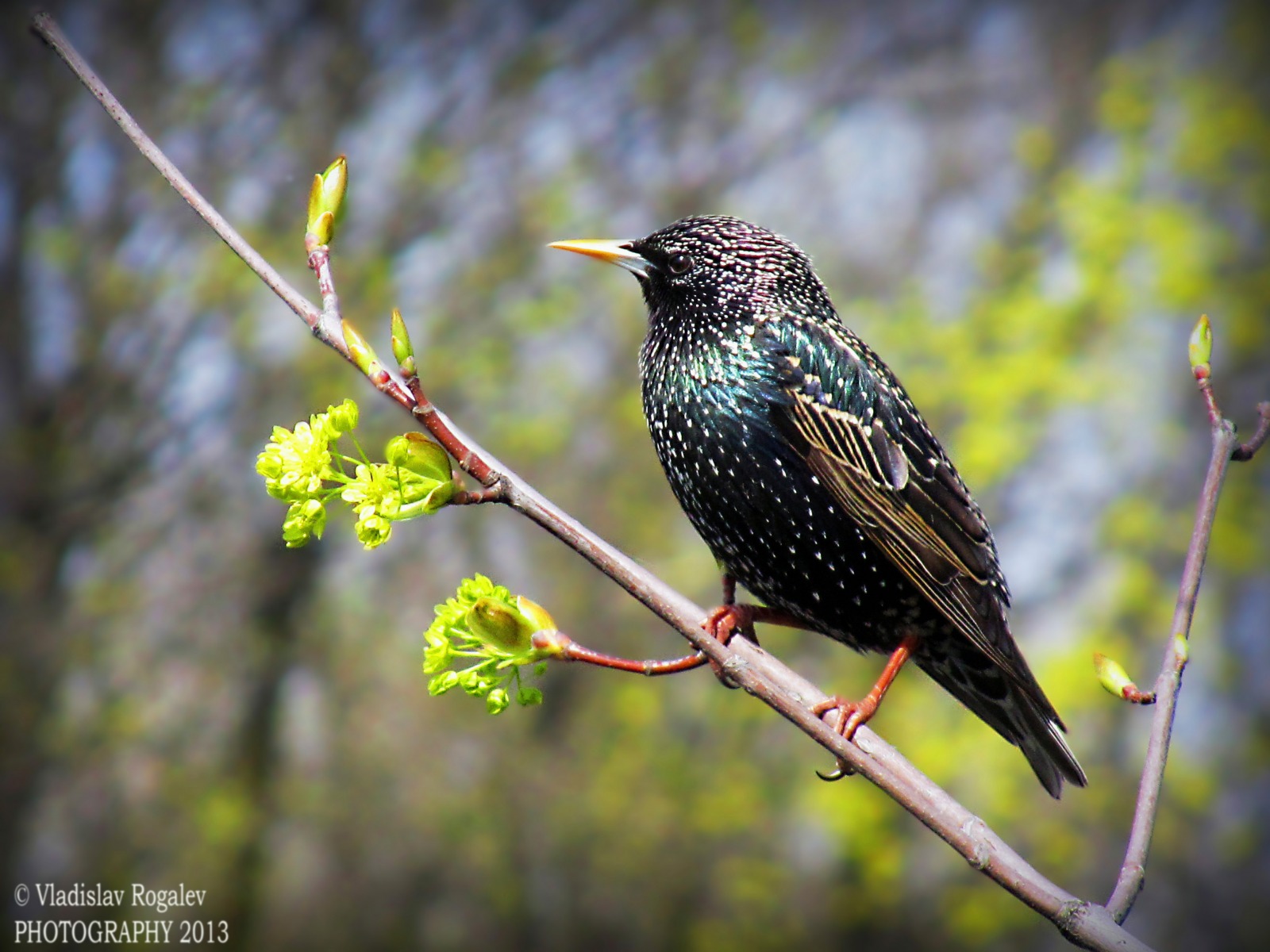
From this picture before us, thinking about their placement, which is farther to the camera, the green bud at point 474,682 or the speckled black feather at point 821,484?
the speckled black feather at point 821,484

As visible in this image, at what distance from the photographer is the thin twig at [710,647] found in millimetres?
1135

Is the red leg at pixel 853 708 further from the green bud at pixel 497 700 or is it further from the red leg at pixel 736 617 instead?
the green bud at pixel 497 700

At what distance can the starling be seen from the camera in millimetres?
1992

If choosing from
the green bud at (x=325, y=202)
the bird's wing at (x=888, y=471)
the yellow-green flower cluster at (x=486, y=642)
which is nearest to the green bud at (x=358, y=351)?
the green bud at (x=325, y=202)

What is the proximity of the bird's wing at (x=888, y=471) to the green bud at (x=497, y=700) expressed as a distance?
93cm

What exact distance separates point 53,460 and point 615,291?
3525 mm

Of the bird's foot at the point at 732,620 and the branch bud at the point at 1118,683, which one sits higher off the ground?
the bird's foot at the point at 732,620

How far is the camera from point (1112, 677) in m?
Answer: 1.50

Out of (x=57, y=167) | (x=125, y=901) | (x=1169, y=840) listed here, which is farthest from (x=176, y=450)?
(x=1169, y=840)

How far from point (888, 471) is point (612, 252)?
683 mm

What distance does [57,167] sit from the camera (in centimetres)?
637

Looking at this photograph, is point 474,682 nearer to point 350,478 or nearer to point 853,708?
point 350,478

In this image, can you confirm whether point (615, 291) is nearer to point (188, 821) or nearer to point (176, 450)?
point (176, 450)

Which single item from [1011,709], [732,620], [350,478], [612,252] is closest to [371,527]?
[350,478]
